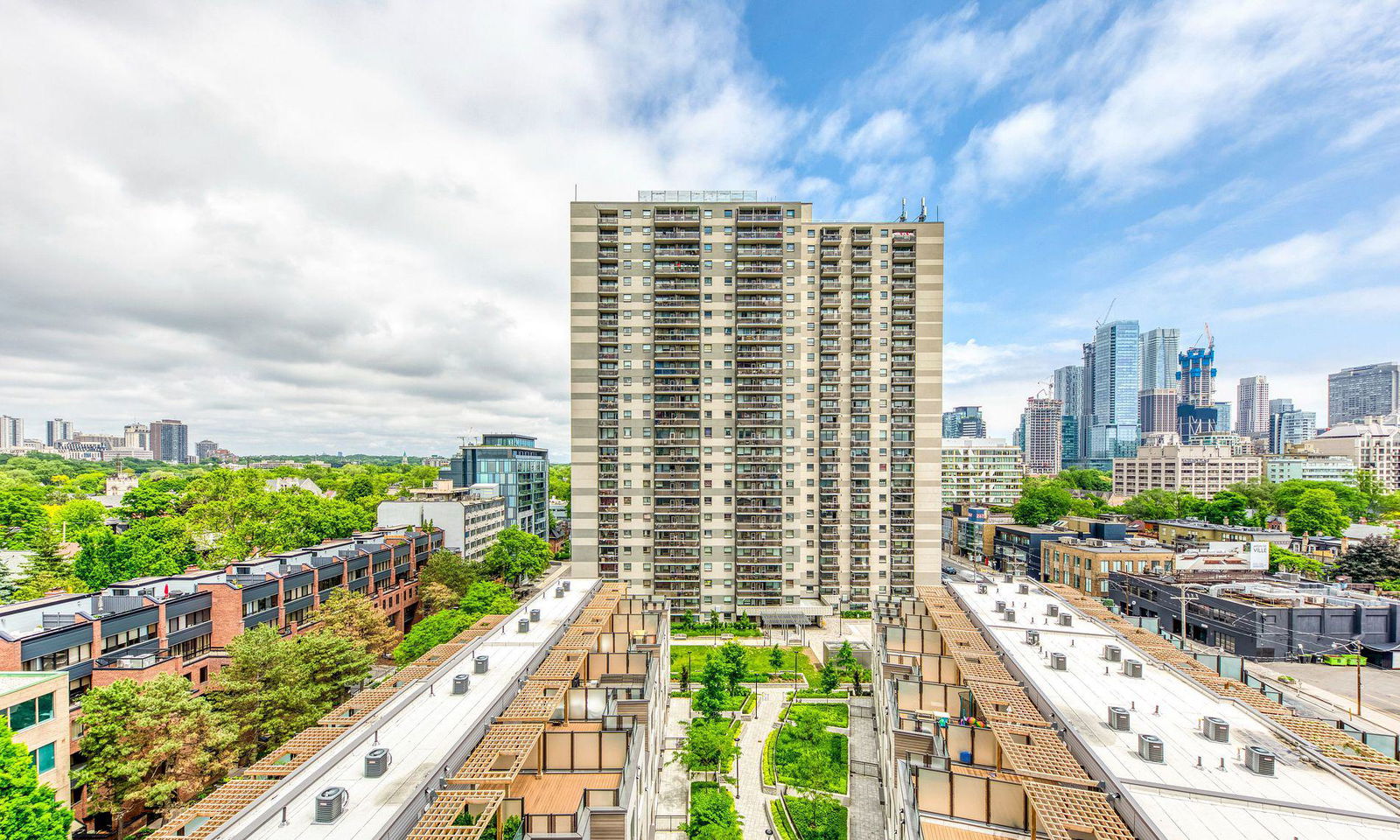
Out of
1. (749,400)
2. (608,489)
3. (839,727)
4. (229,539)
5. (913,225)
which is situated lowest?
(839,727)

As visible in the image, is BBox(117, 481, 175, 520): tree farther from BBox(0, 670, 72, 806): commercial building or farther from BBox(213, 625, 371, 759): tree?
BBox(0, 670, 72, 806): commercial building

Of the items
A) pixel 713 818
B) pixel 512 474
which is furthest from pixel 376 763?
pixel 512 474

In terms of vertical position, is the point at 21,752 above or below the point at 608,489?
below

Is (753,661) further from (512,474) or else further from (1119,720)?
(512,474)

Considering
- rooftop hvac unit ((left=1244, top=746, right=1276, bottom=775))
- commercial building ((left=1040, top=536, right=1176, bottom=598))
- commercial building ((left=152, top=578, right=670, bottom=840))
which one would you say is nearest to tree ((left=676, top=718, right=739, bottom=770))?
commercial building ((left=152, top=578, right=670, bottom=840))

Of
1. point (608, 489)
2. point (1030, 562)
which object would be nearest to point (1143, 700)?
point (608, 489)

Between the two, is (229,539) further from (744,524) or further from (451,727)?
(451,727)
